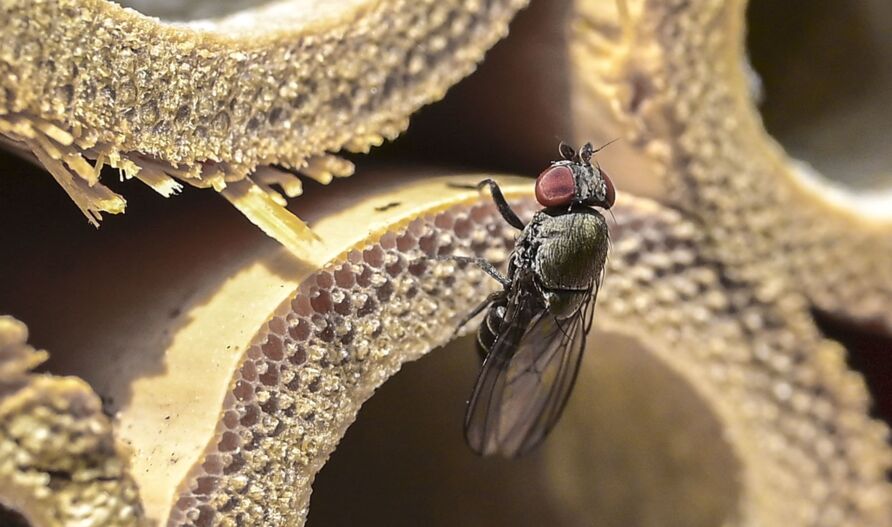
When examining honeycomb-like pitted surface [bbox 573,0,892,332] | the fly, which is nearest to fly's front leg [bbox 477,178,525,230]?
the fly

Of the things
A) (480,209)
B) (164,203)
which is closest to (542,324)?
(480,209)

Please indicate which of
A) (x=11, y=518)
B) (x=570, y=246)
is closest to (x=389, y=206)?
(x=570, y=246)

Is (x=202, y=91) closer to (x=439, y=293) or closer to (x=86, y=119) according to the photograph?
(x=86, y=119)

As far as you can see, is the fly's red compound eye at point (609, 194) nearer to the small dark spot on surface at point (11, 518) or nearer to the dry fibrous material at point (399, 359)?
the dry fibrous material at point (399, 359)

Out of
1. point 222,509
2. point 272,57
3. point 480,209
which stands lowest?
point 222,509

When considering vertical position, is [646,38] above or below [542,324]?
above

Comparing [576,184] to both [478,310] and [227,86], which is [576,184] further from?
[227,86]

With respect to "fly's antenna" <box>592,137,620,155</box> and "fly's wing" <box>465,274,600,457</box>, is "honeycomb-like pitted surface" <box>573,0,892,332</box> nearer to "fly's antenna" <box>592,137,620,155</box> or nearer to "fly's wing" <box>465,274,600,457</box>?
"fly's antenna" <box>592,137,620,155</box>
